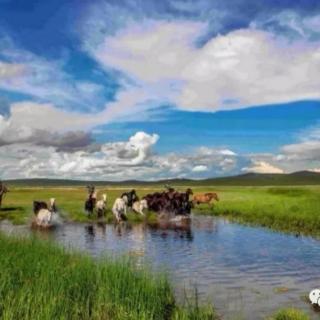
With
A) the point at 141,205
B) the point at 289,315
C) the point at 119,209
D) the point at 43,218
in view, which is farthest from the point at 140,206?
the point at 289,315

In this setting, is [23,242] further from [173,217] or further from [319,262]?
[173,217]

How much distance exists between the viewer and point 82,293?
14.1m

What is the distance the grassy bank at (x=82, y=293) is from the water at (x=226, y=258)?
1.32m

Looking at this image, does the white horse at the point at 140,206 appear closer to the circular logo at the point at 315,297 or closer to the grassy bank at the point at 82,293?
the grassy bank at the point at 82,293

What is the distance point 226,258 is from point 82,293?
38.8 ft

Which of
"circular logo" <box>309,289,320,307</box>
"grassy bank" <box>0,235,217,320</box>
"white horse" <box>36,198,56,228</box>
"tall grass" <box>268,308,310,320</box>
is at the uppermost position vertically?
"white horse" <box>36,198,56,228</box>

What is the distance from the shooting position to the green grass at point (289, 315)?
14.1 meters

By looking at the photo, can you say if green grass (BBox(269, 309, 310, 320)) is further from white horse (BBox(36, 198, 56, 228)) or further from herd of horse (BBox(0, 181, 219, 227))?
herd of horse (BBox(0, 181, 219, 227))

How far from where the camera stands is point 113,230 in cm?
3697

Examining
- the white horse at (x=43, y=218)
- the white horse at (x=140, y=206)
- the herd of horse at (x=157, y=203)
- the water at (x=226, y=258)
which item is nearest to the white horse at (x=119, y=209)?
the herd of horse at (x=157, y=203)

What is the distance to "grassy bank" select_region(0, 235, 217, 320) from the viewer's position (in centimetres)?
1200

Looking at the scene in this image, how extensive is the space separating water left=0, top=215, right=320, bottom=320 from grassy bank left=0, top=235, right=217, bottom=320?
1.32 m

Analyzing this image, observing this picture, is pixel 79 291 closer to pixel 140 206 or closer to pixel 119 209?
pixel 119 209

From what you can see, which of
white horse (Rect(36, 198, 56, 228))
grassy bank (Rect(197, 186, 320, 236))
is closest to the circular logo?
grassy bank (Rect(197, 186, 320, 236))
